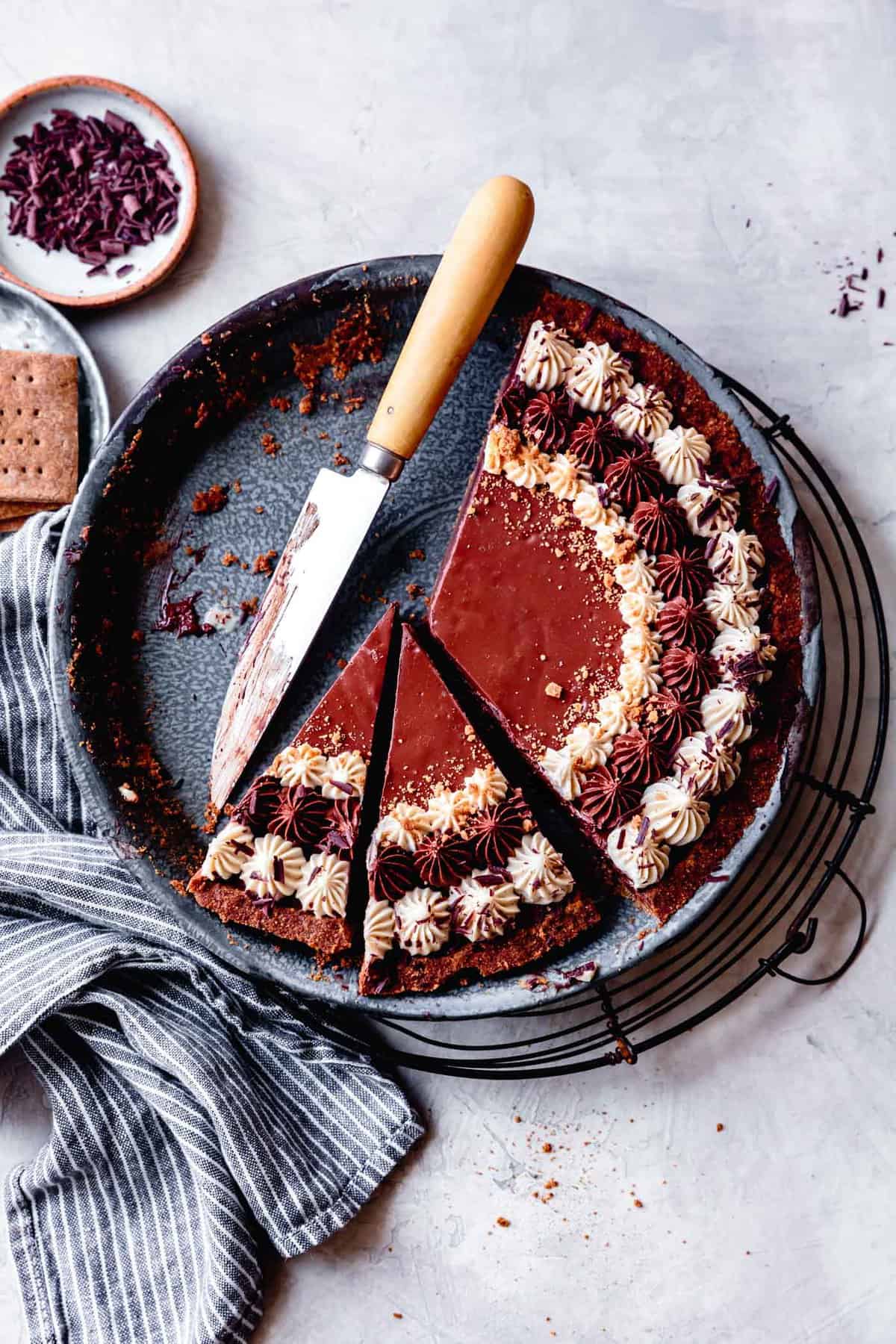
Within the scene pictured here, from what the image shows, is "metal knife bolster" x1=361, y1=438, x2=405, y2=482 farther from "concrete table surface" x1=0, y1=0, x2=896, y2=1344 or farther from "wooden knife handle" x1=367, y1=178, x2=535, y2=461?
"concrete table surface" x1=0, y1=0, x2=896, y2=1344

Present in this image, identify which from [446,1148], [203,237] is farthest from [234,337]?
[446,1148]

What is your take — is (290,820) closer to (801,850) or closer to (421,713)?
(421,713)

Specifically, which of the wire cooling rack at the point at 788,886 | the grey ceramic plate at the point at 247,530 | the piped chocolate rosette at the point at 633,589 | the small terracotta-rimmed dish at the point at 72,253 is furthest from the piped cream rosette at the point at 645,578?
the small terracotta-rimmed dish at the point at 72,253

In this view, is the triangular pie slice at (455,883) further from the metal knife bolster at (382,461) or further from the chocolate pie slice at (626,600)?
the metal knife bolster at (382,461)

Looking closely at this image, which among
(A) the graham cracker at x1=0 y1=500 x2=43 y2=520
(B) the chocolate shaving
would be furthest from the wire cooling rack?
(B) the chocolate shaving

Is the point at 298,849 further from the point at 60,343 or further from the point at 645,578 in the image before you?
the point at 60,343

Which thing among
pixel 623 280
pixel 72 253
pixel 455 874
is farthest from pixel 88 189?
pixel 455 874

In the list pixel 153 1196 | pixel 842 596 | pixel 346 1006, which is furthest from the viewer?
pixel 842 596
